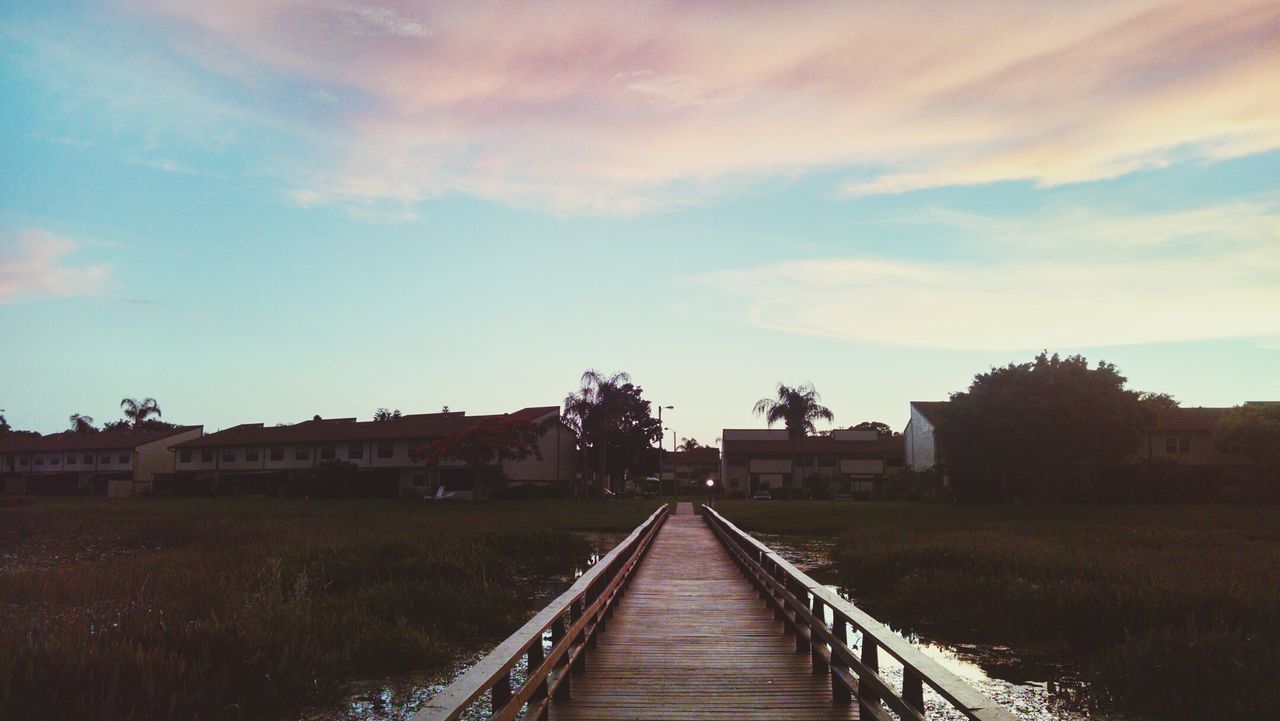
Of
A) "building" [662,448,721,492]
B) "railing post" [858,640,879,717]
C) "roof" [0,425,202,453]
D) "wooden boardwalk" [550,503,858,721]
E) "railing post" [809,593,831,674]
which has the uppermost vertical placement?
"roof" [0,425,202,453]

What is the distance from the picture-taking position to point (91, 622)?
9.65m

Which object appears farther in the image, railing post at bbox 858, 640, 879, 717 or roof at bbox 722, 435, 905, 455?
roof at bbox 722, 435, 905, 455

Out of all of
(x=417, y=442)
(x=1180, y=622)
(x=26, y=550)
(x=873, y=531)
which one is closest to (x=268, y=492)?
(x=417, y=442)

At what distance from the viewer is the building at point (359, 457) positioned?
64.8 metres

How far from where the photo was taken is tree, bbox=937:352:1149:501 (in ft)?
161

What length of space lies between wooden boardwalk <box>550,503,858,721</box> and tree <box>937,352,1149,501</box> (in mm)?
41768

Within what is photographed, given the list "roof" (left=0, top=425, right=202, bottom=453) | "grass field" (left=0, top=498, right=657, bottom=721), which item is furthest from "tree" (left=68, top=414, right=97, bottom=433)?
"grass field" (left=0, top=498, right=657, bottom=721)

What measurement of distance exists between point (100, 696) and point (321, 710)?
1.75 metres


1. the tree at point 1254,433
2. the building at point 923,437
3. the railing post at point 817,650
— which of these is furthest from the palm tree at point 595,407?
the railing post at point 817,650

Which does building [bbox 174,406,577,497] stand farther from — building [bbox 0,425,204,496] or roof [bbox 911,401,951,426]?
roof [bbox 911,401,951,426]

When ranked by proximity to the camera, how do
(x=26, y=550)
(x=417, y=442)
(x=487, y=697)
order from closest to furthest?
(x=487, y=697), (x=26, y=550), (x=417, y=442)

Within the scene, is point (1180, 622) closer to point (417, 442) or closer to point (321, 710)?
point (321, 710)

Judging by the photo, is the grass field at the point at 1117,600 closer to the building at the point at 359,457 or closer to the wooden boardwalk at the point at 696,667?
the wooden boardwalk at the point at 696,667

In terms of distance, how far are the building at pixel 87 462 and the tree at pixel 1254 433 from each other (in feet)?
270
